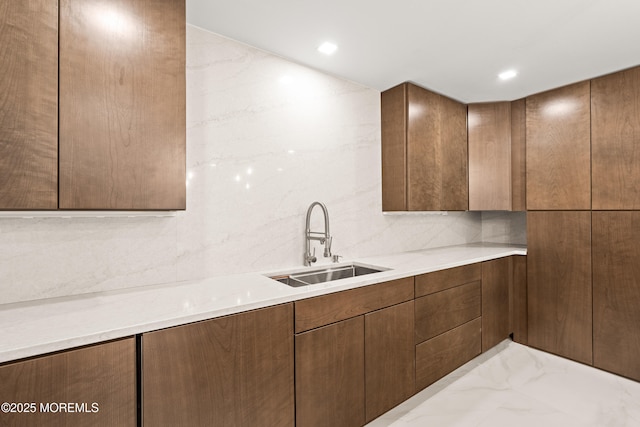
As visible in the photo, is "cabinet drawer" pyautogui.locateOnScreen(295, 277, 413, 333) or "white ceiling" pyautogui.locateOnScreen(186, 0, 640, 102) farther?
"white ceiling" pyautogui.locateOnScreen(186, 0, 640, 102)

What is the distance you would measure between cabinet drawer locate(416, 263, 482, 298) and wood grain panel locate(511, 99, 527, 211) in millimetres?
A: 949

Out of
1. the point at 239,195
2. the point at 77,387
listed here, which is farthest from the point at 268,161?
the point at 77,387

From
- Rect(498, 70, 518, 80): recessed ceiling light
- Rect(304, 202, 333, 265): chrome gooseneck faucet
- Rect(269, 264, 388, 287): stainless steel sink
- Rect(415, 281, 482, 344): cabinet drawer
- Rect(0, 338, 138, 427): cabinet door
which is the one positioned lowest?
Rect(415, 281, 482, 344): cabinet drawer

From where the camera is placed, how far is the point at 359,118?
2426mm

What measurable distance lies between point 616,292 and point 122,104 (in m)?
3.42

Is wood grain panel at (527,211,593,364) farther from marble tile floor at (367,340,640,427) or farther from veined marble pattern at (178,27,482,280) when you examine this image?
→ veined marble pattern at (178,27,482,280)

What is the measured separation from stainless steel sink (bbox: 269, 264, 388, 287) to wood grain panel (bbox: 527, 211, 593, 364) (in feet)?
5.56

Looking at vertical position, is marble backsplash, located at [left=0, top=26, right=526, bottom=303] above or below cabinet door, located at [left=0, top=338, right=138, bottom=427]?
above

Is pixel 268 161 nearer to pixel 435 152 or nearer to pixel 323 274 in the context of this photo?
pixel 323 274

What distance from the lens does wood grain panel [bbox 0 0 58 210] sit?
0.97 metres

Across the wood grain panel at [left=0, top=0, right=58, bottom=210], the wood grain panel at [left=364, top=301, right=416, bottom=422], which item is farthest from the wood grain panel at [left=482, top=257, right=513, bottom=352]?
the wood grain panel at [left=0, top=0, right=58, bottom=210]

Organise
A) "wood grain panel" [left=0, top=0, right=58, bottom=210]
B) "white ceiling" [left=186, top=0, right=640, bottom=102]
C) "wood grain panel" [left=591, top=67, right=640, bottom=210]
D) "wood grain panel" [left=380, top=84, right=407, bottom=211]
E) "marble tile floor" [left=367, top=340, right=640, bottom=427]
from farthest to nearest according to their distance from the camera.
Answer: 1. "wood grain panel" [left=380, top=84, right=407, bottom=211]
2. "wood grain panel" [left=591, top=67, right=640, bottom=210]
3. "marble tile floor" [left=367, top=340, right=640, bottom=427]
4. "white ceiling" [left=186, top=0, right=640, bottom=102]
5. "wood grain panel" [left=0, top=0, right=58, bottom=210]

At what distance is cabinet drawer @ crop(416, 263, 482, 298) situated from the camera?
194cm

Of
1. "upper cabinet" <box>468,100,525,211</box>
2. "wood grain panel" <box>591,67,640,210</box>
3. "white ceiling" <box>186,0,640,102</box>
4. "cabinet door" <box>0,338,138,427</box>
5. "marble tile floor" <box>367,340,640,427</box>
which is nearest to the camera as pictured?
"cabinet door" <box>0,338,138,427</box>
